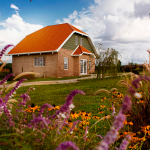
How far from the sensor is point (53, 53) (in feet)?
69.1

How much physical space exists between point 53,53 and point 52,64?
125 centimetres

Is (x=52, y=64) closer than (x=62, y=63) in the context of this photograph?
Yes

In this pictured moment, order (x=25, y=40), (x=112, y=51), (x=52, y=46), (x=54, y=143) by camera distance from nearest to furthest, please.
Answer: (x=54, y=143)
(x=112, y=51)
(x=52, y=46)
(x=25, y=40)

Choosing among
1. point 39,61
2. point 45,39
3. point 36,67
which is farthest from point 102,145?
point 45,39

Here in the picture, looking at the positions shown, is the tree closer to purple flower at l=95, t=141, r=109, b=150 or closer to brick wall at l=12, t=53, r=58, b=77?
brick wall at l=12, t=53, r=58, b=77

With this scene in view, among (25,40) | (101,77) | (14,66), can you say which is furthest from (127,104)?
(25,40)

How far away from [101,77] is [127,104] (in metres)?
16.8

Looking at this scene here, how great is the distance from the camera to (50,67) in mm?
21172

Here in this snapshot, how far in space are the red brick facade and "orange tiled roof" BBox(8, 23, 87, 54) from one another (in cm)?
73

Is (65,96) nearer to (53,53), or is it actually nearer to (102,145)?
(102,145)

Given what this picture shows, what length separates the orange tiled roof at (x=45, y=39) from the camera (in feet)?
70.7

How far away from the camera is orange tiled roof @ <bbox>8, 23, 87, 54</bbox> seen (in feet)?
70.7

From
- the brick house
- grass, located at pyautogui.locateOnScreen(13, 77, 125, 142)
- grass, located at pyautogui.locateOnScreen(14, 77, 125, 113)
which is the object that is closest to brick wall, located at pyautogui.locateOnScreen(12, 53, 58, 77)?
the brick house

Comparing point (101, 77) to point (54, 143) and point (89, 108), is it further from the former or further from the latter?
point (54, 143)
